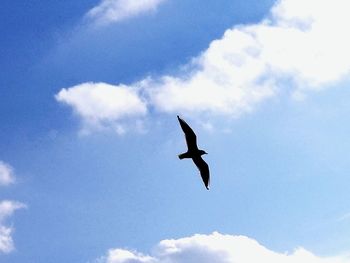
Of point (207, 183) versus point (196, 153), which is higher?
point (196, 153)

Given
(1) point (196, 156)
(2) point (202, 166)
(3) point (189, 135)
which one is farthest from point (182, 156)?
(3) point (189, 135)

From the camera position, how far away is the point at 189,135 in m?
38.2

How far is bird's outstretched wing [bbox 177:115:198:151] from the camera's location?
3731 centimetres

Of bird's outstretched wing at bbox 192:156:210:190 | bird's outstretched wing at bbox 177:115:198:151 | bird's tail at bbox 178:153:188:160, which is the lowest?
bird's outstretched wing at bbox 192:156:210:190

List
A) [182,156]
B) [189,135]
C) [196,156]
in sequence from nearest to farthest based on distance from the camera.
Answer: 1. [189,135]
2. [182,156]
3. [196,156]

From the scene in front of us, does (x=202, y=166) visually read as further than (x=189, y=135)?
Yes

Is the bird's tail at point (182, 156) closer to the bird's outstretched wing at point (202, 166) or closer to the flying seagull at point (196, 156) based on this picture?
the flying seagull at point (196, 156)

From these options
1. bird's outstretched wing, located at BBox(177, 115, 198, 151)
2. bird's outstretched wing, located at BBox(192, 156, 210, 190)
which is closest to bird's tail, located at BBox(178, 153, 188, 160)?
bird's outstretched wing, located at BBox(177, 115, 198, 151)

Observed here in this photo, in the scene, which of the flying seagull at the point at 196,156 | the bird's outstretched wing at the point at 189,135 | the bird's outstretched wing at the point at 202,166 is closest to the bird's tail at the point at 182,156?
the flying seagull at the point at 196,156

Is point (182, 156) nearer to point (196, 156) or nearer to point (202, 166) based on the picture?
point (196, 156)

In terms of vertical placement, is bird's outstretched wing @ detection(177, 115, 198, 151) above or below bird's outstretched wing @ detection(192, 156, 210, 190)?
above

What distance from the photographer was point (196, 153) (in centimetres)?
3972

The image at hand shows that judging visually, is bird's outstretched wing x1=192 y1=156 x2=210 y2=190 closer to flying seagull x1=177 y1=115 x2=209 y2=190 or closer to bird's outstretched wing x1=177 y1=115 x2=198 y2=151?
flying seagull x1=177 y1=115 x2=209 y2=190

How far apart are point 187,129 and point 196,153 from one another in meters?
3.10
